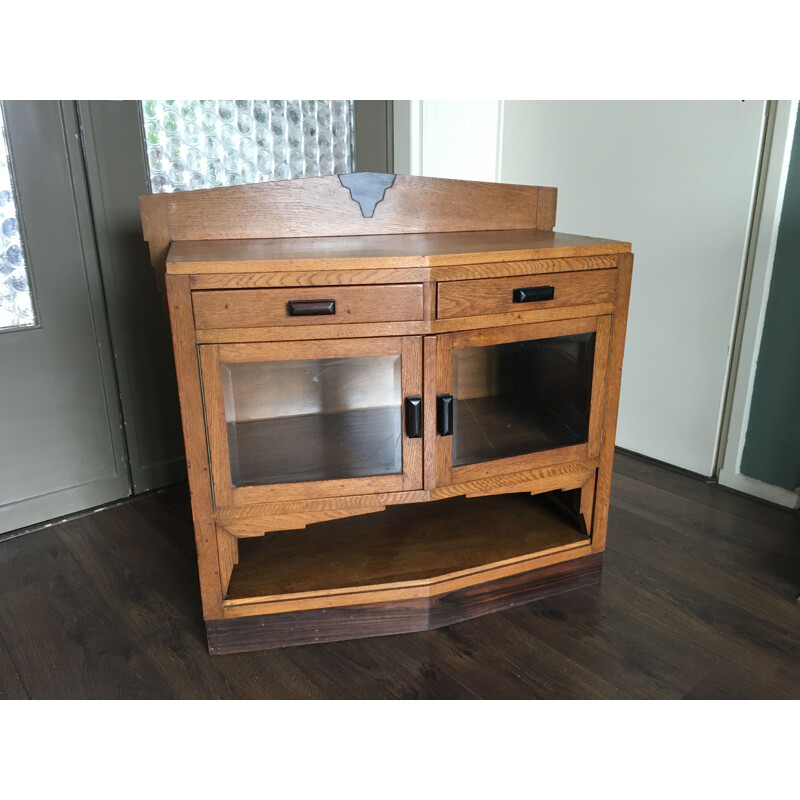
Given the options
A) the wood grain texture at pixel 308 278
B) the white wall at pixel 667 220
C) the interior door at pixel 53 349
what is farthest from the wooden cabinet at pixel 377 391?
the white wall at pixel 667 220

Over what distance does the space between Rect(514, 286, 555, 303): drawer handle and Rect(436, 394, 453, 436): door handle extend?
0.83 feet

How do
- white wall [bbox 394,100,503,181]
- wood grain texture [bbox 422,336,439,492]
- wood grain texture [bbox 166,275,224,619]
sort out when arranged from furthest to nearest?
white wall [bbox 394,100,503,181] → wood grain texture [bbox 422,336,439,492] → wood grain texture [bbox 166,275,224,619]

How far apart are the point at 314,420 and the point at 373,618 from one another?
481 mm

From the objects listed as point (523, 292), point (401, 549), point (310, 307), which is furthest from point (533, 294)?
point (401, 549)

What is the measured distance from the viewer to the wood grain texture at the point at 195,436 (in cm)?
128

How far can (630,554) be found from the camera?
1906 millimetres

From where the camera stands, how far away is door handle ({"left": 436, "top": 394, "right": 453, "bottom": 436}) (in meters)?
1.43

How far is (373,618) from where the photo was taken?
1.58 metres

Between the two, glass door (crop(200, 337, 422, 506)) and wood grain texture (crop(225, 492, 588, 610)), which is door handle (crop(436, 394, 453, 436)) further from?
wood grain texture (crop(225, 492, 588, 610))

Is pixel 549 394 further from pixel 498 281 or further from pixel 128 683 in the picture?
pixel 128 683

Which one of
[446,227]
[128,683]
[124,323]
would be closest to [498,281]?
[446,227]

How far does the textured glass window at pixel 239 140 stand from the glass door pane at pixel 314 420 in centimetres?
104

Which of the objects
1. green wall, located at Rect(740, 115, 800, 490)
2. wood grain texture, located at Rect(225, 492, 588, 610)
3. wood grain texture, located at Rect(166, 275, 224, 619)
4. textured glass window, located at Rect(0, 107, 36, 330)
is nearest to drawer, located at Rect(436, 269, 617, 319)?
wood grain texture, located at Rect(166, 275, 224, 619)

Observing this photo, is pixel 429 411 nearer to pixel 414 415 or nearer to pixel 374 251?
pixel 414 415
